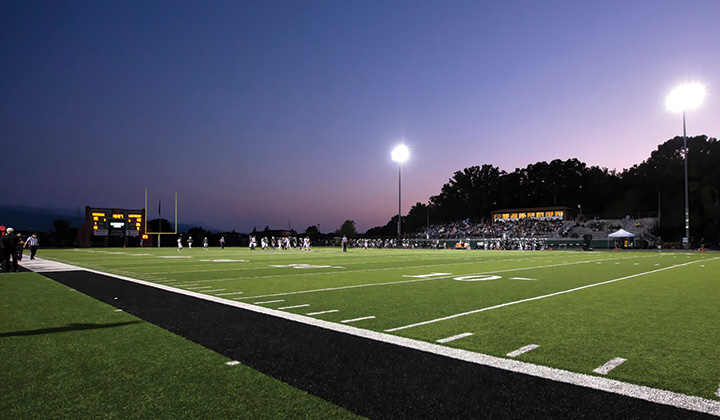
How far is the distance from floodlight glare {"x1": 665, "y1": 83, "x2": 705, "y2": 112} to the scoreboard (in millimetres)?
65622

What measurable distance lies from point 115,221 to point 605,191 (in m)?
89.4

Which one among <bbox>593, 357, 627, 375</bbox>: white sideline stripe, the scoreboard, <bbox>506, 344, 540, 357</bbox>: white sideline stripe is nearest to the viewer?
<bbox>593, 357, 627, 375</bbox>: white sideline stripe

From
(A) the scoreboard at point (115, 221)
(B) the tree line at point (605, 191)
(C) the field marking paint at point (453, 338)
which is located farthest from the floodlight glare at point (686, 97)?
(A) the scoreboard at point (115, 221)

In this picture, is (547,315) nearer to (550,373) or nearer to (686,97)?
(550,373)

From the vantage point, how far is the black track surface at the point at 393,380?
2.93 metres

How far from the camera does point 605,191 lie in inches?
3393

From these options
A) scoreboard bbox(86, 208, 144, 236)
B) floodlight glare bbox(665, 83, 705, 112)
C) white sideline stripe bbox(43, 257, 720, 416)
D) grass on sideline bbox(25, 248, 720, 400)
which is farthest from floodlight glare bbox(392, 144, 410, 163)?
white sideline stripe bbox(43, 257, 720, 416)

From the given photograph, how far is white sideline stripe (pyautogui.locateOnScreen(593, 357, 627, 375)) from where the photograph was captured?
3.76 metres

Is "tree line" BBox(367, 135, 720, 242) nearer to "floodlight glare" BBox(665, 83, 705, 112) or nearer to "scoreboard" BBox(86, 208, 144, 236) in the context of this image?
"floodlight glare" BBox(665, 83, 705, 112)

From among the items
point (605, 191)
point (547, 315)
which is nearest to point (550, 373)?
point (547, 315)

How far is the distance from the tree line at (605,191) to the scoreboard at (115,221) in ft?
219

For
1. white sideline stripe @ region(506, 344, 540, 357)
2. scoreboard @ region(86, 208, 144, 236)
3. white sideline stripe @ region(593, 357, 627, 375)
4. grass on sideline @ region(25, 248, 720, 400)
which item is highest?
scoreboard @ region(86, 208, 144, 236)

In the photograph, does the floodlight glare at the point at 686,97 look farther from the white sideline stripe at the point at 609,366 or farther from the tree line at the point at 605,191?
the white sideline stripe at the point at 609,366

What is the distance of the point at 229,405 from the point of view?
9.93 ft
